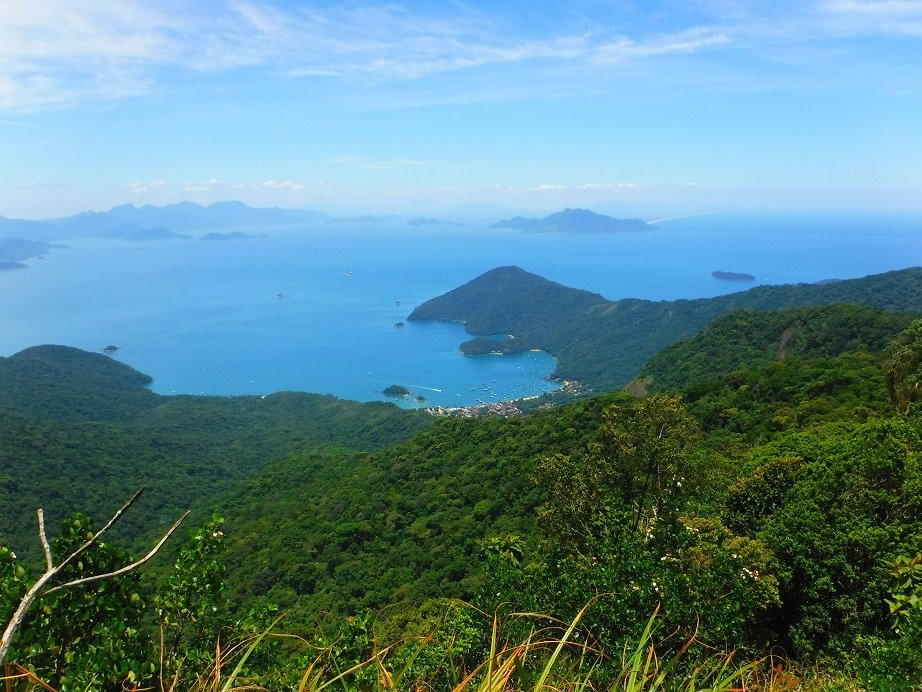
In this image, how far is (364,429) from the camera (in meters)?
48.7

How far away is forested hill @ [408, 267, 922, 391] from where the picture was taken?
52.6 meters

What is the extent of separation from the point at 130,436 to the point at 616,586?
1887 inches

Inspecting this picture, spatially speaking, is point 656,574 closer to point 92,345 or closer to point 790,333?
point 790,333

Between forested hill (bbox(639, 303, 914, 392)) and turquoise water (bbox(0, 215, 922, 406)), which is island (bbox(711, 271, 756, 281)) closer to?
turquoise water (bbox(0, 215, 922, 406))

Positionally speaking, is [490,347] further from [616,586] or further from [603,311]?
[616,586]

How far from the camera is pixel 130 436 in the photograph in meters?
43.5

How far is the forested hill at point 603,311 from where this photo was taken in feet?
173

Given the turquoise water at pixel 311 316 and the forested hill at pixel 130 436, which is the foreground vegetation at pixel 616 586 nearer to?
the forested hill at pixel 130 436

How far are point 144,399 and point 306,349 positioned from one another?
1482 inches

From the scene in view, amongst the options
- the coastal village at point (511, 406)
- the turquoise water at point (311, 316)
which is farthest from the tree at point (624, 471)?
the turquoise water at point (311, 316)

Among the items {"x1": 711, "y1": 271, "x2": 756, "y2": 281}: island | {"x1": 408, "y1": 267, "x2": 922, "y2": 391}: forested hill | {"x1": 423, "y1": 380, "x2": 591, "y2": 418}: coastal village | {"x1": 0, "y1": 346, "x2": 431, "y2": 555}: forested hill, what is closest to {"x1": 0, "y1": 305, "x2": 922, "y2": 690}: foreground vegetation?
{"x1": 0, "y1": 346, "x2": 431, "y2": 555}: forested hill

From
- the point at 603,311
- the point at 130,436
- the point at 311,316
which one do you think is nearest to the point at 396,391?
the point at 130,436

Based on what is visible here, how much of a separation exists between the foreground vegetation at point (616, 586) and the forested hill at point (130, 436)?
71.0 ft

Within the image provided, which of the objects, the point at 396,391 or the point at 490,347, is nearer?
the point at 396,391
